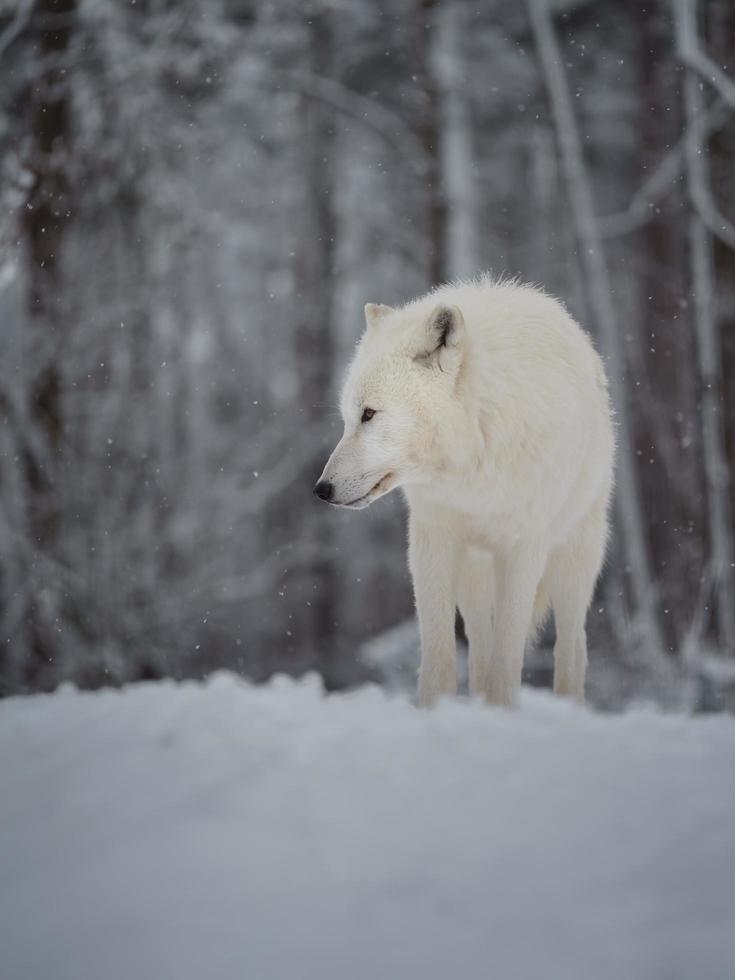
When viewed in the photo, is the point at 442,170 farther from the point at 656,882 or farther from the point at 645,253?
the point at 656,882

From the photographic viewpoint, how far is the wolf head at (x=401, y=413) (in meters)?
3.05

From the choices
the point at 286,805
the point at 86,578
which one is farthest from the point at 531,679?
the point at 286,805

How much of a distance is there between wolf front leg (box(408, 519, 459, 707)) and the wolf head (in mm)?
338

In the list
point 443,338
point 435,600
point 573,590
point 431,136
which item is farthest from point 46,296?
point 573,590

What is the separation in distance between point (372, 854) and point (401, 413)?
1.68 metres

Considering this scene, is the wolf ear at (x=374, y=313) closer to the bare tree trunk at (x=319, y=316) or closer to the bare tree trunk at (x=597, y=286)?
the bare tree trunk at (x=597, y=286)

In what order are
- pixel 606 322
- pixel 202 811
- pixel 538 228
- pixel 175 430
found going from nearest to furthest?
pixel 202 811 < pixel 606 322 < pixel 538 228 < pixel 175 430

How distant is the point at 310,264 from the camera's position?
11.0 m

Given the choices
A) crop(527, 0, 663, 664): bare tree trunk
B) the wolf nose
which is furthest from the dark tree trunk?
the wolf nose

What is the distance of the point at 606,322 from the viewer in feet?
22.6

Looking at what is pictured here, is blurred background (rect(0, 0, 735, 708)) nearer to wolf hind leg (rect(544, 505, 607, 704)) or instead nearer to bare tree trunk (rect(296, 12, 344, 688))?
bare tree trunk (rect(296, 12, 344, 688))

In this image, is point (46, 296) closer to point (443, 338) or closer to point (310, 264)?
point (310, 264)

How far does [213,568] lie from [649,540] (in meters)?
4.46

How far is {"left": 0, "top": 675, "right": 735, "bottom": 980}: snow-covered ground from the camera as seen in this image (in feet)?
5.21
